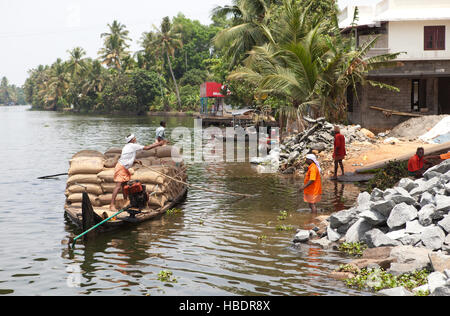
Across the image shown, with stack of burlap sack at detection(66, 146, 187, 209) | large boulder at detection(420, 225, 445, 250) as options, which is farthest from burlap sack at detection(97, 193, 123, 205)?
large boulder at detection(420, 225, 445, 250)

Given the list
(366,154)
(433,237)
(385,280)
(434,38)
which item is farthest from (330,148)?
(385,280)

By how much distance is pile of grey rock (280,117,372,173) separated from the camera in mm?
20906

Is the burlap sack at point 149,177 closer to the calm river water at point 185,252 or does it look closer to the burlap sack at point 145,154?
the calm river water at point 185,252

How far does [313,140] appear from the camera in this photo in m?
21.3

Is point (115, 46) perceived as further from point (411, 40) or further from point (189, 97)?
point (411, 40)

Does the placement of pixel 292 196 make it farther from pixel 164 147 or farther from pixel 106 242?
pixel 106 242

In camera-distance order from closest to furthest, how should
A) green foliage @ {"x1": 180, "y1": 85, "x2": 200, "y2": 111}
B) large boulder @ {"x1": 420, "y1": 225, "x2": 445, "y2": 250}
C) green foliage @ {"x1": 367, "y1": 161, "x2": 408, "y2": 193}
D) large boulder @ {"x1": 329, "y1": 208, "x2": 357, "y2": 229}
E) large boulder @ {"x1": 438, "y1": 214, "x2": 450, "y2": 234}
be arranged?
large boulder @ {"x1": 420, "y1": 225, "x2": 445, "y2": 250}
large boulder @ {"x1": 438, "y1": 214, "x2": 450, "y2": 234}
large boulder @ {"x1": 329, "y1": 208, "x2": 357, "y2": 229}
green foliage @ {"x1": 367, "y1": 161, "x2": 408, "y2": 193}
green foliage @ {"x1": 180, "y1": 85, "x2": 200, "y2": 111}

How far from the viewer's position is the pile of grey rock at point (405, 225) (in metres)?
8.33

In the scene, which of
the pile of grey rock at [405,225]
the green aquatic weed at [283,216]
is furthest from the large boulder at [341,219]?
the green aquatic weed at [283,216]

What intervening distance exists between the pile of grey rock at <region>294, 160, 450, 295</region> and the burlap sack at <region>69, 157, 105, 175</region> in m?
5.92

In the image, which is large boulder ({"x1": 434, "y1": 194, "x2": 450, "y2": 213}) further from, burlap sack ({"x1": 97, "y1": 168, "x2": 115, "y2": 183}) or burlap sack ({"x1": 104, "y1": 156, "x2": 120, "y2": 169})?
burlap sack ({"x1": 104, "y1": 156, "x2": 120, "y2": 169})

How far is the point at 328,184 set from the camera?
688 inches

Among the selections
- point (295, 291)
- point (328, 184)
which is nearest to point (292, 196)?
point (328, 184)
